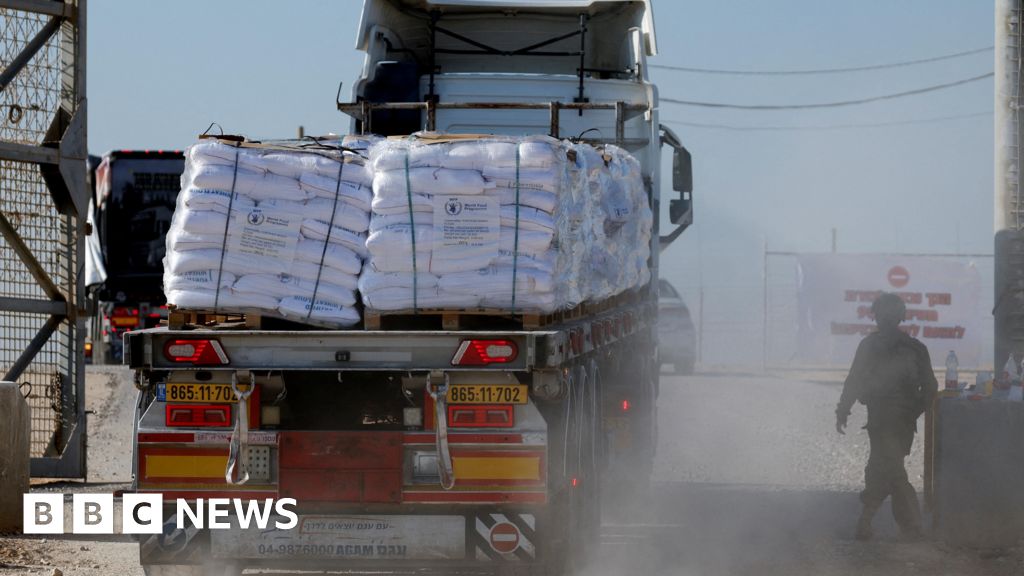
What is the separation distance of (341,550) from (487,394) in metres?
1.08

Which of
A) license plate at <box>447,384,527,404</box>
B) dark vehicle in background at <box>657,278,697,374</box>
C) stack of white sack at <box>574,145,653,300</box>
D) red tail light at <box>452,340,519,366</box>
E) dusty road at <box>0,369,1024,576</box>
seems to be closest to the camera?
red tail light at <box>452,340,519,366</box>

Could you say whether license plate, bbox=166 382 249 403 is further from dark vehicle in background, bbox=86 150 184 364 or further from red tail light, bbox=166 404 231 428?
dark vehicle in background, bbox=86 150 184 364

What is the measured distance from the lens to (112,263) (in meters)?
26.2

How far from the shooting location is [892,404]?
10977mm

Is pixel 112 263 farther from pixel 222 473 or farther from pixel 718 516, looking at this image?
pixel 222 473

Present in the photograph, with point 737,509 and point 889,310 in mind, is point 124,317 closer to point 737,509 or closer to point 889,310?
point 737,509

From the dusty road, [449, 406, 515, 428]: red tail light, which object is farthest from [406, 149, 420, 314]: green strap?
the dusty road

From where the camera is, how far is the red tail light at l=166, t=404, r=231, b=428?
26.9 ft

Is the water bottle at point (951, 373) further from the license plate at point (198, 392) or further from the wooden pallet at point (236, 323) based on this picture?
the license plate at point (198, 392)

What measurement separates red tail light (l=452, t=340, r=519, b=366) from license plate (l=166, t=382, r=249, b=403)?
3.96ft

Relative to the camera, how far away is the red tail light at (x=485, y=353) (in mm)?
7926

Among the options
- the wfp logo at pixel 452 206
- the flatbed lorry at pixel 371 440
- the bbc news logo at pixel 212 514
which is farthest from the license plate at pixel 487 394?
the bbc news logo at pixel 212 514

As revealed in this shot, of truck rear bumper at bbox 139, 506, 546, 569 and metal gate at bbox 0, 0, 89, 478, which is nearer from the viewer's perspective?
truck rear bumper at bbox 139, 506, 546, 569

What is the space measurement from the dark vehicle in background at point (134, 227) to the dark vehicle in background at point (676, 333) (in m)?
8.81
